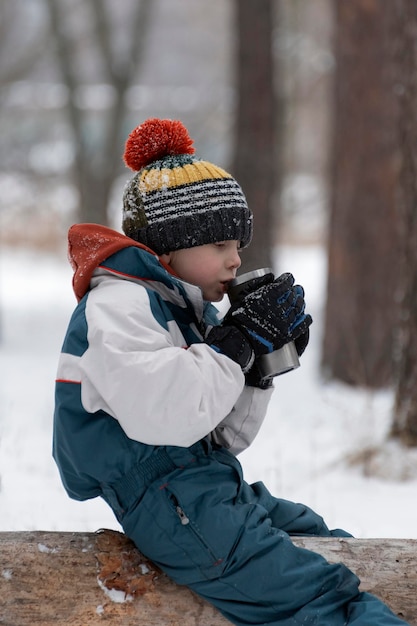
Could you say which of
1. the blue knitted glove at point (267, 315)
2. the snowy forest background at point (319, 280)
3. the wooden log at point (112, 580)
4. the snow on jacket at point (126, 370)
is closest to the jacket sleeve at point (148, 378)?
the snow on jacket at point (126, 370)

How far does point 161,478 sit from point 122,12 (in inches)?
1241

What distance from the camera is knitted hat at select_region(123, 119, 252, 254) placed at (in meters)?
2.33

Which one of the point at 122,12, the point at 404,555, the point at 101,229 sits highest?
the point at 122,12

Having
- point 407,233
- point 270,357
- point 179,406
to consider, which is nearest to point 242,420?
point 270,357

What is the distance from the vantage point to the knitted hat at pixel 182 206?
2330 mm

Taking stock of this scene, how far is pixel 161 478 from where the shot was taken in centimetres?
213

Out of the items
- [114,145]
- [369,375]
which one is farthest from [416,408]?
[114,145]

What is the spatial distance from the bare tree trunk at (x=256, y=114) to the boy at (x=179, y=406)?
6.70 metres

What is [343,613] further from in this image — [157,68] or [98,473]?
[157,68]

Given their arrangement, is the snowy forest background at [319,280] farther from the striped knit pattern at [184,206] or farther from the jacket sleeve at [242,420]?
the striped knit pattern at [184,206]

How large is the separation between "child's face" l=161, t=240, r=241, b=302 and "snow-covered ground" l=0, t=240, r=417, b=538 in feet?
5.05

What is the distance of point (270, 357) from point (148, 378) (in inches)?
17.5

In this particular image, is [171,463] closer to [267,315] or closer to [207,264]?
[267,315]

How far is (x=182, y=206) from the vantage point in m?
2.32
